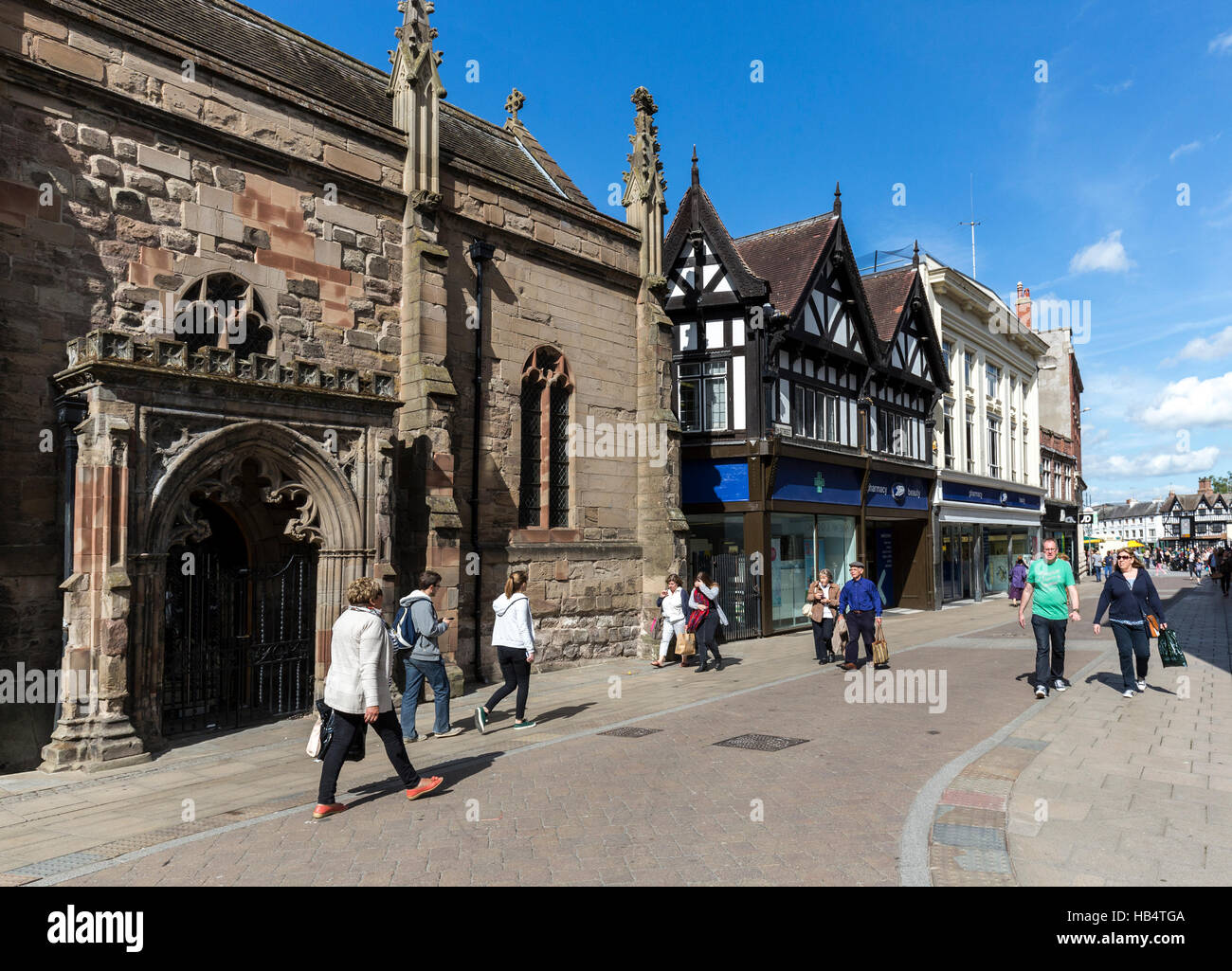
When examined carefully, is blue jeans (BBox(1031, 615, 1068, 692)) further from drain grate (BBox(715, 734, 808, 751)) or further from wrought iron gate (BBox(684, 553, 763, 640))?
wrought iron gate (BBox(684, 553, 763, 640))

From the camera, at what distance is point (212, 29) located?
41.2ft

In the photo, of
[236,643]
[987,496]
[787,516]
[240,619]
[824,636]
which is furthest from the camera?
[987,496]

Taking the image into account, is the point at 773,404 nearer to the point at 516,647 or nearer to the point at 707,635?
the point at 707,635

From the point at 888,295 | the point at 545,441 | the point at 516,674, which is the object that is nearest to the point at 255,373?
the point at 516,674

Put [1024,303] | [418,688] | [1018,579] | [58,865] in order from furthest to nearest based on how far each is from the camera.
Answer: [1024,303] → [1018,579] → [418,688] → [58,865]

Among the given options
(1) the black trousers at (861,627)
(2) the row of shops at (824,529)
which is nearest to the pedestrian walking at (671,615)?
(1) the black trousers at (861,627)

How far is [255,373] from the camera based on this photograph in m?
9.84

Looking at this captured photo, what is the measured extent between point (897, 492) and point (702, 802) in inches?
909

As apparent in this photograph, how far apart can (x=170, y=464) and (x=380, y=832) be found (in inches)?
197

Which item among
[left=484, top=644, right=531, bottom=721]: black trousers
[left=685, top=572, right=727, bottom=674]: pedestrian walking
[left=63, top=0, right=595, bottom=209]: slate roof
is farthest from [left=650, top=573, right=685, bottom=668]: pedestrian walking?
[left=63, top=0, right=595, bottom=209]: slate roof

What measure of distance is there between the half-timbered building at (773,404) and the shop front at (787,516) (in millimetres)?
37

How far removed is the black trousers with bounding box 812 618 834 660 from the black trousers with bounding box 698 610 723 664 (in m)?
1.83

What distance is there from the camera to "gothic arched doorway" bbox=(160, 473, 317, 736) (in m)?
10.1

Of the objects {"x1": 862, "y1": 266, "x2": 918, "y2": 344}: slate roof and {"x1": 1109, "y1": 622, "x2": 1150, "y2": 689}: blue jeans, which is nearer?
{"x1": 1109, "y1": 622, "x2": 1150, "y2": 689}: blue jeans
